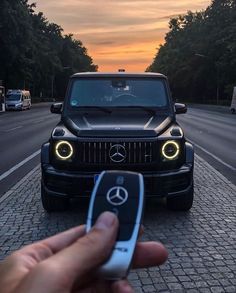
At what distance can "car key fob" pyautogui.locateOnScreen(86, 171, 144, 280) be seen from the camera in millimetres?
1553

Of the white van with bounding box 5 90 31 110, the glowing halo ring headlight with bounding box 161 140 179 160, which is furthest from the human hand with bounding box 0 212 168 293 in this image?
the white van with bounding box 5 90 31 110

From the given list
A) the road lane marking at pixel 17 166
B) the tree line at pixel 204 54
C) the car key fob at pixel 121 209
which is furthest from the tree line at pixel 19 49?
the car key fob at pixel 121 209

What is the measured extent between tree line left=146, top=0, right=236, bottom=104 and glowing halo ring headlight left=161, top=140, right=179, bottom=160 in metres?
59.9

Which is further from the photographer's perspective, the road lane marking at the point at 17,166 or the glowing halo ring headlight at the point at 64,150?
the road lane marking at the point at 17,166

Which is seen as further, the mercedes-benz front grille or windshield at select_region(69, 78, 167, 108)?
windshield at select_region(69, 78, 167, 108)

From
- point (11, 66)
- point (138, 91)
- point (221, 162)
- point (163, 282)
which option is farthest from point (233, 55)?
point (163, 282)

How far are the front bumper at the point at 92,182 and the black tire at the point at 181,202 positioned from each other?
0.21m

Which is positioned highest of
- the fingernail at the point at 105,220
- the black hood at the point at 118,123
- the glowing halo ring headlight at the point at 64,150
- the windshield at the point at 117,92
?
the fingernail at the point at 105,220

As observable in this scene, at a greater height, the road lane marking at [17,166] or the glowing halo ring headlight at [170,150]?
the glowing halo ring headlight at [170,150]

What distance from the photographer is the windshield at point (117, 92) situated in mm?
8820

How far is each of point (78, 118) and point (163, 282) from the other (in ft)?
12.6

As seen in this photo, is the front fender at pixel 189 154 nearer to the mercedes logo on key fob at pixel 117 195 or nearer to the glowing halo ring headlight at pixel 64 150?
the glowing halo ring headlight at pixel 64 150

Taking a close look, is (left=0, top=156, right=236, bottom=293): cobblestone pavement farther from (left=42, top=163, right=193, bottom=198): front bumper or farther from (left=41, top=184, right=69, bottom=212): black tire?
(left=42, top=163, right=193, bottom=198): front bumper

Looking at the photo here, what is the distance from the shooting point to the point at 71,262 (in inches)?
58.3
